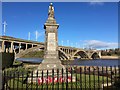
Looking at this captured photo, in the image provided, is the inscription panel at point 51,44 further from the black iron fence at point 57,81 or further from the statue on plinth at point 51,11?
the black iron fence at point 57,81

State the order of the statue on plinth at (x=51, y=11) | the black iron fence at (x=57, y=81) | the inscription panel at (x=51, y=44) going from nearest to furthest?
the black iron fence at (x=57, y=81) < the inscription panel at (x=51, y=44) < the statue on plinth at (x=51, y=11)

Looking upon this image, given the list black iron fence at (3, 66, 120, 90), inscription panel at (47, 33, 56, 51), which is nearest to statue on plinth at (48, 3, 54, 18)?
inscription panel at (47, 33, 56, 51)

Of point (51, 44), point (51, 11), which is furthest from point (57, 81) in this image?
point (51, 11)

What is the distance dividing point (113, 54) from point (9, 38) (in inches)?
4504

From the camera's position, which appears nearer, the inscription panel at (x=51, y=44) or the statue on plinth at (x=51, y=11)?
the inscription panel at (x=51, y=44)

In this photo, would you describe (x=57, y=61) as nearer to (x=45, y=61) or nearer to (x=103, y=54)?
(x=45, y=61)

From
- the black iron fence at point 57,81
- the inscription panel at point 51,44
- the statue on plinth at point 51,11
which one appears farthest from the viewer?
the statue on plinth at point 51,11

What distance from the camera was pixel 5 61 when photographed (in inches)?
1475

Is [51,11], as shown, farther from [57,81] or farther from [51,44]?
[57,81]

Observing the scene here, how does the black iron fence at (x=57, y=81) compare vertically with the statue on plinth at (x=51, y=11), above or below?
below

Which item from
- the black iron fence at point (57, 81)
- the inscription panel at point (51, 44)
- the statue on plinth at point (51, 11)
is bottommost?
the black iron fence at point (57, 81)

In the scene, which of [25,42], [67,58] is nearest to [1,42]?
[25,42]

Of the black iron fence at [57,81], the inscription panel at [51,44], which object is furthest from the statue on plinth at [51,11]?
the black iron fence at [57,81]

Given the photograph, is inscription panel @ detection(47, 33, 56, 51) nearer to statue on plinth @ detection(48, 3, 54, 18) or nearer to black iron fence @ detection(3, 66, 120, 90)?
statue on plinth @ detection(48, 3, 54, 18)
